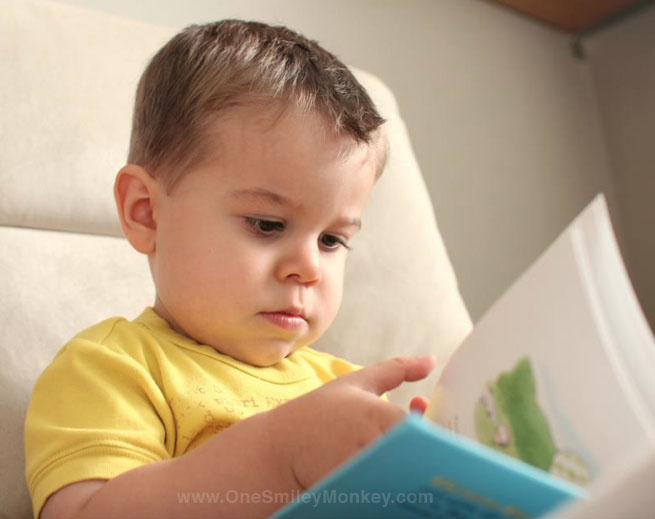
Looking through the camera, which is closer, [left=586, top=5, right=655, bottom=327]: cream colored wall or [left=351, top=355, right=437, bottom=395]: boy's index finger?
[left=351, top=355, right=437, bottom=395]: boy's index finger

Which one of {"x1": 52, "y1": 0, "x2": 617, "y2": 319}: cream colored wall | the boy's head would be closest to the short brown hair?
the boy's head

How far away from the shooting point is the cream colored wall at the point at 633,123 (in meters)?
2.38

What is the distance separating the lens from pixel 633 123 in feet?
7.95

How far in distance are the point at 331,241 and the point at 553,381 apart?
1.34 ft

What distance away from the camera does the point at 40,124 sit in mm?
982

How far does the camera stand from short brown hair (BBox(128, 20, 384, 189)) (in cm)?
77

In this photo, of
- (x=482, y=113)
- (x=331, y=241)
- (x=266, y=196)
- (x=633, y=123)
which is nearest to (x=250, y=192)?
(x=266, y=196)

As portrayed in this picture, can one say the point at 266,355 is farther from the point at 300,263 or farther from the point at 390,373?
the point at 390,373

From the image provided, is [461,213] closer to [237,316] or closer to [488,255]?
[488,255]

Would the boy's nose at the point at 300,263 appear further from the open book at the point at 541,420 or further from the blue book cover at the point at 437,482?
the blue book cover at the point at 437,482

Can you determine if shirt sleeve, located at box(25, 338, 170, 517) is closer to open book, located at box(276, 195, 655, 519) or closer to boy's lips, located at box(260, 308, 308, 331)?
boy's lips, located at box(260, 308, 308, 331)

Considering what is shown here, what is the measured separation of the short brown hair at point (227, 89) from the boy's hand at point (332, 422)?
0.32 meters

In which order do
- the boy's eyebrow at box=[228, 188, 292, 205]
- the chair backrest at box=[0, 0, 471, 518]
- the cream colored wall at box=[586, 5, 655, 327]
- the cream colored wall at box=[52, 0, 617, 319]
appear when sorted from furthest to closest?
1. the cream colored wall at box=[586, 5, 655, 327]
2. the cream colored wall at box=[52, 0, 617, 319]
3. the chair backrest at box=[0, 0, 471, 518]
4. the boy's eyebrow at box=[228, 188, 292, 205]

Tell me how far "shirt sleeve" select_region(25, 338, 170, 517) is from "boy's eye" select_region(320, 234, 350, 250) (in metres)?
0.22
